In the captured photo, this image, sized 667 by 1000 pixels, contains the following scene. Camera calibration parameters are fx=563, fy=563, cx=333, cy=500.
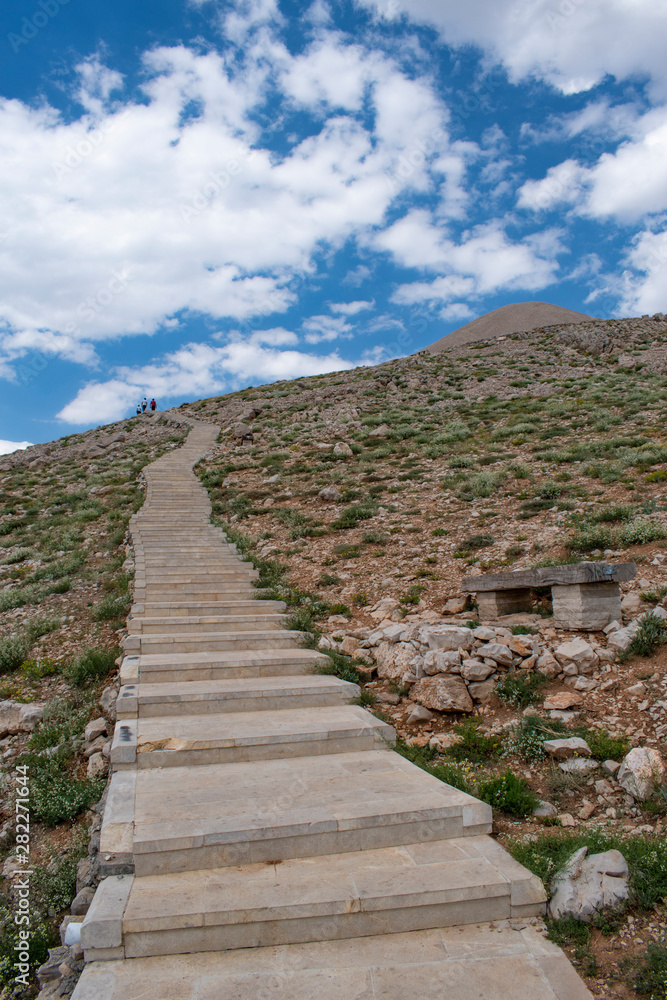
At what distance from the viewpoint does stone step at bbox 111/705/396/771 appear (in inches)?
173

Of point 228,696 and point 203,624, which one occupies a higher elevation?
point 203,624

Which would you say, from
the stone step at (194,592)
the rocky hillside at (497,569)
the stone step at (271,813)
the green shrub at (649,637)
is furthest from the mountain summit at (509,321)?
the stone step at (271,813)

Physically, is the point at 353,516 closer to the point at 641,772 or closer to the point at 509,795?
the point at 509,795

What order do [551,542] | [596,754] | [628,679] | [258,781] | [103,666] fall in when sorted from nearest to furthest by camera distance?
[258,781] < [596,754] < [628,679] < [103,666] < [551,542]

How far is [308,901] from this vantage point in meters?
2.91

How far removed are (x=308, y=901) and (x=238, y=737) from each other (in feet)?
5.87

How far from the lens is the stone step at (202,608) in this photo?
8.13m

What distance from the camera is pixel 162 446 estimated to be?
25938mm

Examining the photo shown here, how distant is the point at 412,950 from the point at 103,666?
484 centimetres

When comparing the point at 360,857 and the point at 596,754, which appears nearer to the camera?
the point at 360,857

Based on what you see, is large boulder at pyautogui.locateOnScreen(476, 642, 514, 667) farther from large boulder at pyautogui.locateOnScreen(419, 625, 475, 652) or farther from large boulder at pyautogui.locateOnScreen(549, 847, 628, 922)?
large boulder at pyautogui.locateOnScreen(549, 847, 628, 922)

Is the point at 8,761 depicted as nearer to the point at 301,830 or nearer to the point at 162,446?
the point at 301,830

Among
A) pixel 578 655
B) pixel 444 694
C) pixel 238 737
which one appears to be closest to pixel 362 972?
pixel 238 737

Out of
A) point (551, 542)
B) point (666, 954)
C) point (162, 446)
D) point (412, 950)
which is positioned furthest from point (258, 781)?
point (162, 446)
